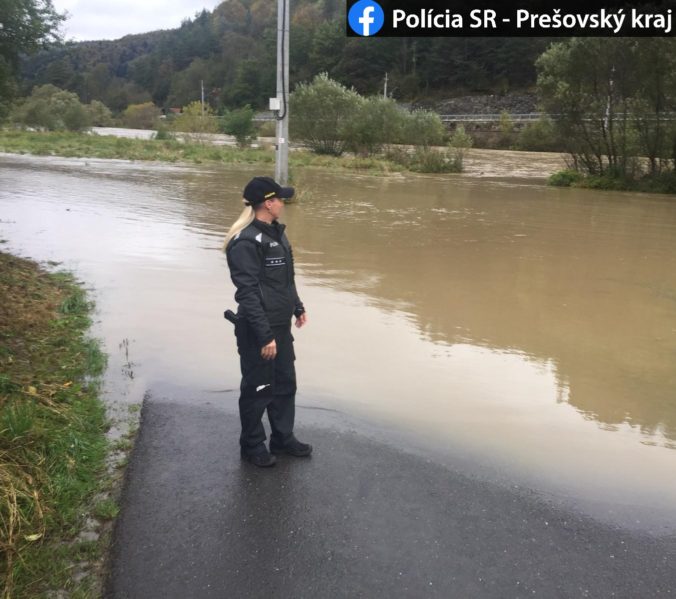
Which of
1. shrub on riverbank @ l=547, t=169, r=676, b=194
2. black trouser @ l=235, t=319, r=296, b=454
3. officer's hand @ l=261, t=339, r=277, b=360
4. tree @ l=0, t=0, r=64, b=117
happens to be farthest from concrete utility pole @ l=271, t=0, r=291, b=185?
shrub on riverbank @ l=547, t=169, r=676, b=194

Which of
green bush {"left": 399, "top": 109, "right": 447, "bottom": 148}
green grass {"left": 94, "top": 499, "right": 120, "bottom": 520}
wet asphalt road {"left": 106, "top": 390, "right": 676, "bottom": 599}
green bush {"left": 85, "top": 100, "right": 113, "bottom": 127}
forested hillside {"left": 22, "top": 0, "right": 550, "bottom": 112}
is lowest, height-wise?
wet asphalt road {"left": 106, "top": 390, "right": 676, "bottom": 599}

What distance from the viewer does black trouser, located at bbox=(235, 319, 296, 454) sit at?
400 cm

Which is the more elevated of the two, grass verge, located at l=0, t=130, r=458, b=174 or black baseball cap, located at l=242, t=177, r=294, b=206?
grass verge, located at l=0, t=130, r=458, b=174

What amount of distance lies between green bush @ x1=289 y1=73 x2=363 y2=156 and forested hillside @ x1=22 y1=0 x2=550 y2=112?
31.9 m

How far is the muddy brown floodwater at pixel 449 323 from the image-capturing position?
464 cm

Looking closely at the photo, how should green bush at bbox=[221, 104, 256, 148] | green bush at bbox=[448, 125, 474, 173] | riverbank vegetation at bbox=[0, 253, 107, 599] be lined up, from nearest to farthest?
riverbank vegetation at bbox=[0, 253, 107, 599] → green bush at bbox=[448, 125, 474, 173] → green bush at bbox=[221, 104, 256, 148]

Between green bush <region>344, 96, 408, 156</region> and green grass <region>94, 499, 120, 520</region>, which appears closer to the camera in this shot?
green grass <region>94, 499, 120, 520</region>

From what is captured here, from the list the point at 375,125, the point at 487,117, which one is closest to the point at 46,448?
the point at 375,125

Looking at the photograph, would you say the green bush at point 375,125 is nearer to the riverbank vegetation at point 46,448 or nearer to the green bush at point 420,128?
the green bush at point 420,128

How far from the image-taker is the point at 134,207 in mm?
15836

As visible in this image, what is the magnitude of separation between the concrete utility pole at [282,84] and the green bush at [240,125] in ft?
107

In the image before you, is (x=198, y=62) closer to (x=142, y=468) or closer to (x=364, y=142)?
(x=364, y=142)

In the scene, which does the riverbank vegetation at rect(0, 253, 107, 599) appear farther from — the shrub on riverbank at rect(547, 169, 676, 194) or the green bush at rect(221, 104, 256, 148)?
the green bush at rect(221, 104, 256, 148)

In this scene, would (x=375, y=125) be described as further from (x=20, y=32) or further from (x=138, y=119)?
(x=138, y=119)
